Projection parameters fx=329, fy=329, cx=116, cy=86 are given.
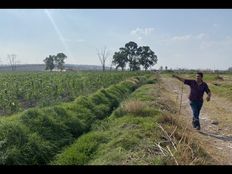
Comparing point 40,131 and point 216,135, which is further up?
point 40,131

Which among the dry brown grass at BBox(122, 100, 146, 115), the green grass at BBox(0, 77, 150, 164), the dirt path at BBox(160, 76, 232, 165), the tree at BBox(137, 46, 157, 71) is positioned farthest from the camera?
the dry brown grass at BBox(122, 100, 146, 115)

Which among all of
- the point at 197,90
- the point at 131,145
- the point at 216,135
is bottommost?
the point at 216,135

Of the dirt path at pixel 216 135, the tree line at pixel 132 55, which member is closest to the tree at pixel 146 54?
the tree line at pixel 132 55

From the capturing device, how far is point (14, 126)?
20.5 ft

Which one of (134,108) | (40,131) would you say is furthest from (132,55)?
(40,131)

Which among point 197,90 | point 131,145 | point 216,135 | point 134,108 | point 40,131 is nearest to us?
point 131,145

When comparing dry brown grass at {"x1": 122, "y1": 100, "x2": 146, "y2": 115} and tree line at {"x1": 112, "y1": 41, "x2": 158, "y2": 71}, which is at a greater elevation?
tree line at {"x1": 112, "y1": 41, "x2": 158, "y2": 71}

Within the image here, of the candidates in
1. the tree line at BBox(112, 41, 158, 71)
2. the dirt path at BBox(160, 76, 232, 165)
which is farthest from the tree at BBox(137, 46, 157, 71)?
the dirt path at BBox(160, 76, 232, 165)

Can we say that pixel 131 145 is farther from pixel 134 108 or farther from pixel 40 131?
pixel 134 108

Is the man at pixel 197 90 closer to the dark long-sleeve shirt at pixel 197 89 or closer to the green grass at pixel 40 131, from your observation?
the dark long-sleeve shirt at pixel 197 89

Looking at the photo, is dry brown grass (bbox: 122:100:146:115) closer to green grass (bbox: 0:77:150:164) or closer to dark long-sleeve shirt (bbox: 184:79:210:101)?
green grass (bbox: 0:77:150:164)

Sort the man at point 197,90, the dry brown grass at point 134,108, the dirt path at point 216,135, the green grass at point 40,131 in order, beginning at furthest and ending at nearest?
the dry brown grass at point 134,108
the man at point 197,90
the dirt path at point 216,135
the green grass at point 40,131

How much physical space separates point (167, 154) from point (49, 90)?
12.2 m
